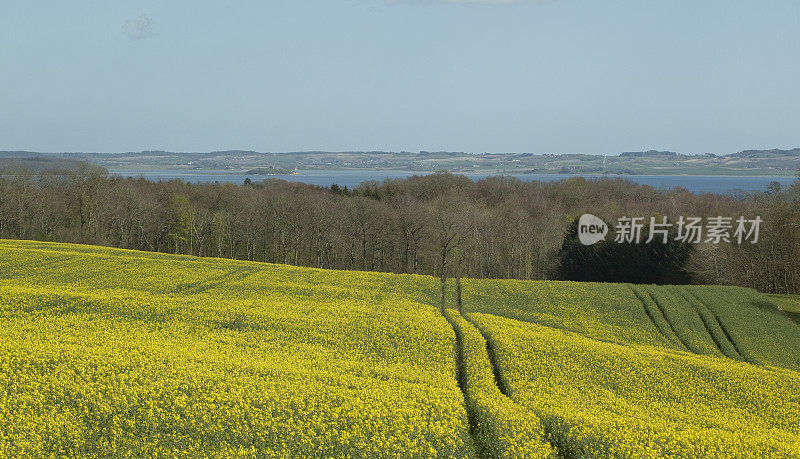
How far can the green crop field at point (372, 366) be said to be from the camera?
18266mm

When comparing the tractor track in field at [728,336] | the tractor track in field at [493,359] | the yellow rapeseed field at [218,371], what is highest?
the yellow rapeseed field at [218,371]

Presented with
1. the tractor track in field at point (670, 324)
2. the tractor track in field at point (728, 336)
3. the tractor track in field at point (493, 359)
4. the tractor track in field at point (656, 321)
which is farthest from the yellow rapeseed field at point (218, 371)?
the tractor track in field at point (728, 336)

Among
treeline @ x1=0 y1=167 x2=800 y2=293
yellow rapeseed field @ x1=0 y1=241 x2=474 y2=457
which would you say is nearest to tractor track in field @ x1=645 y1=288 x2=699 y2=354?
yellow rapeseed field @ x1=0 y1=241 x2=474 y2=457

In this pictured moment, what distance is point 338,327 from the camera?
3164cm

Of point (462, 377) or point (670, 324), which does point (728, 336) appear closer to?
point (670, 324)

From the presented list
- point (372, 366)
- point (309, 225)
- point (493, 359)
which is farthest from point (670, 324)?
point (309, 225)

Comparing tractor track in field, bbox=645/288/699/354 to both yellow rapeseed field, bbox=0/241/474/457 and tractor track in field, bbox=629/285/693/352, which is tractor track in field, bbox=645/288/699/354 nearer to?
tractor track in field, bbox=629/285/693/352

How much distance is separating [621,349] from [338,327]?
59.4 ft

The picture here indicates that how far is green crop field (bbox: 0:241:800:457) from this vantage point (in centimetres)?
1827

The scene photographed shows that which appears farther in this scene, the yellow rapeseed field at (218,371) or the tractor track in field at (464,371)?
the tractor track in field at (464,371)

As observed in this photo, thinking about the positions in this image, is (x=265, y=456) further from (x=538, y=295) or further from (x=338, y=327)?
(x=538, y=295)

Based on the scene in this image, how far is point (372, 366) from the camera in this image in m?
26.0

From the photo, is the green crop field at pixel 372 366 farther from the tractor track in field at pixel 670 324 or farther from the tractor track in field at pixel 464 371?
the tractor track in field at pixel 670 324

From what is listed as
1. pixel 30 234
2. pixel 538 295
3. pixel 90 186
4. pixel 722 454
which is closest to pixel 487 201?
pixel 538 295
